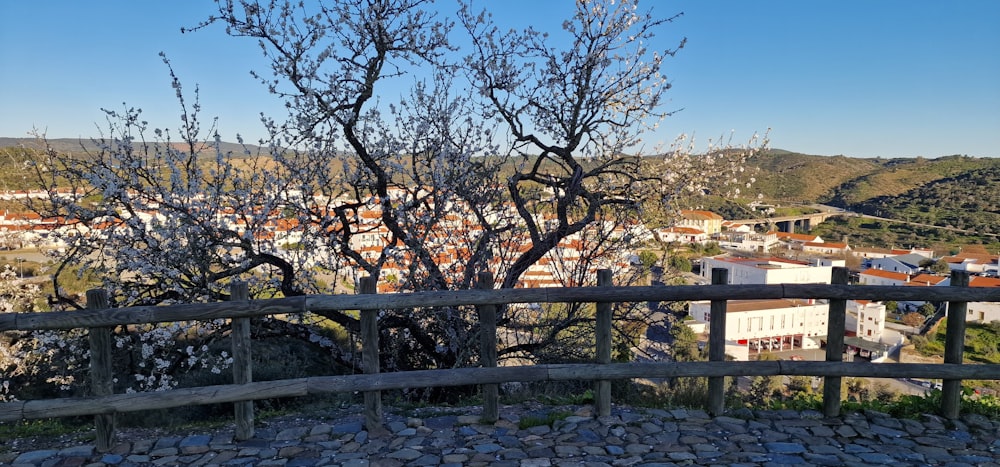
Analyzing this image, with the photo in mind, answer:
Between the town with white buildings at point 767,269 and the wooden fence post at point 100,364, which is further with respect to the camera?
the town with white buildings at point 767,269

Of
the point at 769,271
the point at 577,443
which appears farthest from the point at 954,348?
the point at 769,271

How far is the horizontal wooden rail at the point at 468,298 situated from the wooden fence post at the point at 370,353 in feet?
0.41

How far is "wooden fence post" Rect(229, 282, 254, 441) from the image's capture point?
13.9 feet

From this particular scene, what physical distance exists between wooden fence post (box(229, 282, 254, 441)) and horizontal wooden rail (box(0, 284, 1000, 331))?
8cm

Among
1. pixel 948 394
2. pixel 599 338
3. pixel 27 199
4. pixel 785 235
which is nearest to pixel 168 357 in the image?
pixel 27 199

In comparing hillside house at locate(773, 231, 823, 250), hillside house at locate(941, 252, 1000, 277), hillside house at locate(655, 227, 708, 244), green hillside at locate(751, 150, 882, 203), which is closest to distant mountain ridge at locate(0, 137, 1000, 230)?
green hillside at locate(751, 150, 882, 203)

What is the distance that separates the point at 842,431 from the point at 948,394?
109cm

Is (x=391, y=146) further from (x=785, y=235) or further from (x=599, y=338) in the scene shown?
(x=785, y=235)

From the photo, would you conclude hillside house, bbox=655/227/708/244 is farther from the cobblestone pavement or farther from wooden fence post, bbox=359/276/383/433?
wooden fence post, bbox=359/276/383/433

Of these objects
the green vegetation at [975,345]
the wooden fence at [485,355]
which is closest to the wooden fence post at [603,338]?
the wooden fence at [485,355]

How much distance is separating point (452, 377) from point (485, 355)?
0.31 meters

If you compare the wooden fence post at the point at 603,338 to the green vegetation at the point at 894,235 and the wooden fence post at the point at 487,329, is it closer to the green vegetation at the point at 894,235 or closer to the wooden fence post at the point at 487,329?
the wooden fence post at the point at 487,329

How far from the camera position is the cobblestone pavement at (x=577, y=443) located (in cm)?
402

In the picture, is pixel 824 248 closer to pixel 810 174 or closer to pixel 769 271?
pixel 769 271
